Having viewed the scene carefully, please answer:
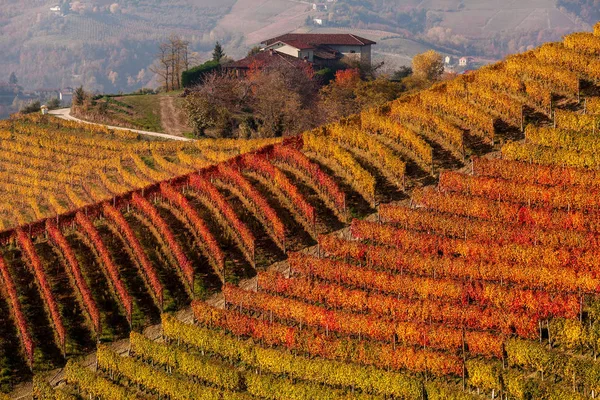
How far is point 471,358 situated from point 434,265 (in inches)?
224

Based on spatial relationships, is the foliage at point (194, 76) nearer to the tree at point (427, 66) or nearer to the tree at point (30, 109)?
the tree at point (30, 109)

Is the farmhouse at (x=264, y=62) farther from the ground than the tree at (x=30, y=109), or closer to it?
farther from the ground

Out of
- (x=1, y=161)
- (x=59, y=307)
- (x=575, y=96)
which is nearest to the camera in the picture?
(x=59, y=307)

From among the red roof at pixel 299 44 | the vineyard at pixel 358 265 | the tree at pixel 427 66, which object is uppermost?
the red roof at pixel 299 44

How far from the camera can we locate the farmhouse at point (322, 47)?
124 meters

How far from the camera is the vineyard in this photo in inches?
1278

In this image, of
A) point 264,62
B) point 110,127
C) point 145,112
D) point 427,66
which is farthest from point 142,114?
point 427,66

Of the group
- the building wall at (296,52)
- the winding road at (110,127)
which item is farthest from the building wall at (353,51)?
the winding road at (110,127)

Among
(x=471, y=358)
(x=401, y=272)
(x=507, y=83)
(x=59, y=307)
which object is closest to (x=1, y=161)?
(x=59, y=307)

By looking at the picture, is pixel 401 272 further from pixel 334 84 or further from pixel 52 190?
pixel 334 84

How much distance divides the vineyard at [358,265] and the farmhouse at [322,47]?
67.5 metres

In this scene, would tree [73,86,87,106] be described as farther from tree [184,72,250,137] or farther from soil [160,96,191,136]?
tree [184,72,250,137]

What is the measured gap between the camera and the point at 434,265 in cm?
3700

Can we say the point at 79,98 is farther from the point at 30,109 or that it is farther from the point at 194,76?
the point at 194,76
